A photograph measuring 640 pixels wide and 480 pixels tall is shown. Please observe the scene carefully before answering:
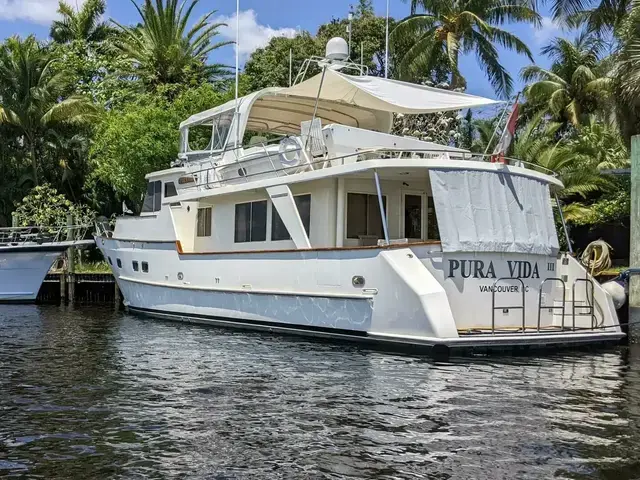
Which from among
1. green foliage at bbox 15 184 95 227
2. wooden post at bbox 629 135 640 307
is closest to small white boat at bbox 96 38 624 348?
wooden post at bbox 629 135 640 307

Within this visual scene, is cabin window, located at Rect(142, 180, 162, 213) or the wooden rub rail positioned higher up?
cabin window, located at Rect(142, 180, 162, 213)

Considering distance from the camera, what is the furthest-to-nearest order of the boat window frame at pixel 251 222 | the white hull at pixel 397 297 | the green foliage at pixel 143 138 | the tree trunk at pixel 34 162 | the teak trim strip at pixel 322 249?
the tree trunk at pixel 34 162
the green foliage at pixel 143 138
the boat window frame at pixel 251 222
the teak trim strip at pixel 322 249
the white hull at pixel 397 297

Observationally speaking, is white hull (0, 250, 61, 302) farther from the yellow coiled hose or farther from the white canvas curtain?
the yellow coiled hose

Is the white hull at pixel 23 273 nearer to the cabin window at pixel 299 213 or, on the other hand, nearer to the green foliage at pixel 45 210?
the green foliage at pixel 45 210

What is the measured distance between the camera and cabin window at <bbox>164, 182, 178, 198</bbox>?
20.0 m

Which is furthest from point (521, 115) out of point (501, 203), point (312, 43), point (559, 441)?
point (559, 441)

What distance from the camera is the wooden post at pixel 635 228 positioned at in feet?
51.6

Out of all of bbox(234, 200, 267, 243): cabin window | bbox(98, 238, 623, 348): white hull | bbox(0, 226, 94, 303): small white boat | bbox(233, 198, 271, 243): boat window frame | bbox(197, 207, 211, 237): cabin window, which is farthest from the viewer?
bbox(0, 226, 94, 303): small white boat

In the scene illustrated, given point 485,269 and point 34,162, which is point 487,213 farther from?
point 34,162

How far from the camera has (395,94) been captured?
17156mm

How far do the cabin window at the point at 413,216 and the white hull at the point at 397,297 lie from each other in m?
2.32

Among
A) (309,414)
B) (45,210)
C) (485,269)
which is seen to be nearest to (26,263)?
(45,210)

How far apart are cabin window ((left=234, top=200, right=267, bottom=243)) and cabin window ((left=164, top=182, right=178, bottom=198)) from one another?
3039 mm

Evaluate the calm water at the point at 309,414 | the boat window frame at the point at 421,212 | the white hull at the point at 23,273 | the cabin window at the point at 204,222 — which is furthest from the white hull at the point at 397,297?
the white hull at the point at 23,273
